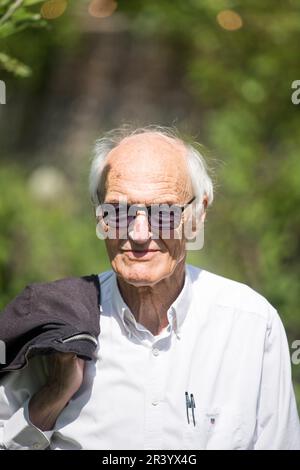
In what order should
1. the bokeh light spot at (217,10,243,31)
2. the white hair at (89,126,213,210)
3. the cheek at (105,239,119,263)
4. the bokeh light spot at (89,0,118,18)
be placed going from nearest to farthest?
the cheek at (105,239,119,263)
the white hair at (89,126,213,210)
the bokeh light spot at (217,10,243,31)
the bokeh light spot at (89,0,118,18)

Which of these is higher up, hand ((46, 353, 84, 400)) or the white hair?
the white hair

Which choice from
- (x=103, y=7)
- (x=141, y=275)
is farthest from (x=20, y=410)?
(x=103, y=7)

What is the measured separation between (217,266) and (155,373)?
10.2 feet

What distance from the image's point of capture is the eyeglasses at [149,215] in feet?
8.07

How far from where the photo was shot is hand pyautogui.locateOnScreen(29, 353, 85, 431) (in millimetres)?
2395

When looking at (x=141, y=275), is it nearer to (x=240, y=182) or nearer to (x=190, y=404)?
(x=190, y=404)

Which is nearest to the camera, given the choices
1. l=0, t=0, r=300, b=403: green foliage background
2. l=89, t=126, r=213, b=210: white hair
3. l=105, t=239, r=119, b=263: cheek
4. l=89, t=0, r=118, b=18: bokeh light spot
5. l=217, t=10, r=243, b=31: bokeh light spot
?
l=105, t=239, r=119, b=263: cheek

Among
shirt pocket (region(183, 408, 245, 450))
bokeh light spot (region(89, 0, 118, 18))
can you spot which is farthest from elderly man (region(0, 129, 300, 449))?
bokeh light spot (region(89, 0, 118, 18))

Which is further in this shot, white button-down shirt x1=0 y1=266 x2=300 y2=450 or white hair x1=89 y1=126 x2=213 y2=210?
white hair x1=89 y1=126 x2=213 y2=210

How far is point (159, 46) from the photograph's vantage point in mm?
7477

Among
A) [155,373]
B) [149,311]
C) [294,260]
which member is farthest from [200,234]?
[294,260]

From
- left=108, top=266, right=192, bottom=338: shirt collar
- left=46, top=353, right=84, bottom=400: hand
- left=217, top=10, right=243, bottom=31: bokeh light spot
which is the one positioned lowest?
left=46, top=353, right=84, bottom=400: hand

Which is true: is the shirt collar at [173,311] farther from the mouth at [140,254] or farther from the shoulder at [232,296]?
the mouth at [140,254]

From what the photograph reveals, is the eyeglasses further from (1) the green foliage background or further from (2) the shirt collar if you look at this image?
(1) the green foliage background
